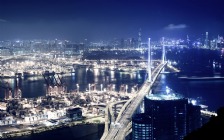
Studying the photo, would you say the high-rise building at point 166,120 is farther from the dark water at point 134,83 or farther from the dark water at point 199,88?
the dark water at point 199,88

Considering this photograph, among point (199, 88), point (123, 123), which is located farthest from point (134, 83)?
point (123, 123)

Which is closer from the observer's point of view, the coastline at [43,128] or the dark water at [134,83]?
the coastline at [43,128]

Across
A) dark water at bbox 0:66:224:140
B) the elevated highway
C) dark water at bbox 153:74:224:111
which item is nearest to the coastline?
dark water at bbox 0:66:224:140

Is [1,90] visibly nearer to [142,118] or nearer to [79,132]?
[79,132]

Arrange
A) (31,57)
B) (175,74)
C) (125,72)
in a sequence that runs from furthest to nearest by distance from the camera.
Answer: (31,57)
(125,72)
(175,74)

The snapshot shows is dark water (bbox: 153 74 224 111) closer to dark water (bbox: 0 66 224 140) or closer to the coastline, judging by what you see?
dark water (bbox: 0 66 224 140)

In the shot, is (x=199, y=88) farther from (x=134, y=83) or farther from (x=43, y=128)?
(x=43, y=128)

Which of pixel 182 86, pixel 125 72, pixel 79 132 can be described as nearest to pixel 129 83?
pixel 182 86

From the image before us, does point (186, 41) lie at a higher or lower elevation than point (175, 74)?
higher

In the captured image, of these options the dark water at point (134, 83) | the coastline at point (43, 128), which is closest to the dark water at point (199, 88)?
the dark water at point (134, 83)
